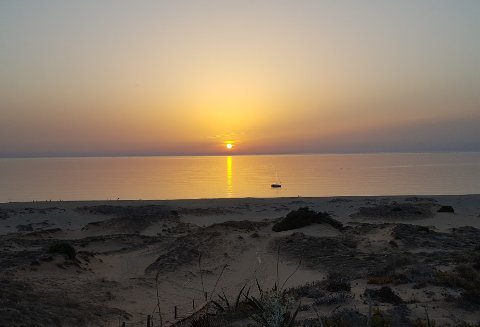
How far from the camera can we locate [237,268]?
19.8 meters

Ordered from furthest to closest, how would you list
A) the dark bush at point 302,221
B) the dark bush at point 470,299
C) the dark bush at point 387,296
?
the dark bush at point 302,221, the dark bush at point 387,296, the dark bush at point 470,299

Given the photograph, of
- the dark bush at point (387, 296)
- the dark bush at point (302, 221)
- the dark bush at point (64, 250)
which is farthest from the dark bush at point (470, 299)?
the dark bush at point (302, 221)

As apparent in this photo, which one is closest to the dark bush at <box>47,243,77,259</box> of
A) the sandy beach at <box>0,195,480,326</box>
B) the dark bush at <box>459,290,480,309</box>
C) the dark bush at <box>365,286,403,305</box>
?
the sandy beach at <box>0,195,480,326</box>

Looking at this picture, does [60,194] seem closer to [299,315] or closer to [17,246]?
[17,246]

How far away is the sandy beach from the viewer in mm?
11000

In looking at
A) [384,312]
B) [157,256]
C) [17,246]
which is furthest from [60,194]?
[384,312]

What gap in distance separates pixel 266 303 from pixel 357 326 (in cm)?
345

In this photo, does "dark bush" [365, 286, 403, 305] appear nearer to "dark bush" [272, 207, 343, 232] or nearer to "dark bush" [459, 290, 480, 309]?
"dark bush" [459, 290, 480, 309]

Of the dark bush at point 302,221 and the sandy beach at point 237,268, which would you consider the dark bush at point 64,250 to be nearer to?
the sandy beach at point 237,268

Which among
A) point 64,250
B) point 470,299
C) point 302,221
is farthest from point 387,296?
point 302,221

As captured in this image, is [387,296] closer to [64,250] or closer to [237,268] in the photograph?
[237,268]

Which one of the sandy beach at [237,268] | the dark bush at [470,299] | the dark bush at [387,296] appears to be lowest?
the sandy beach at [237,268]

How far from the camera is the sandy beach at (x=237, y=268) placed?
1100 cm

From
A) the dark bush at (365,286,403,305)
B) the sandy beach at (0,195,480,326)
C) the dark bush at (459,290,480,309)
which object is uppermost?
the dark bush at (459,290,480,309)
